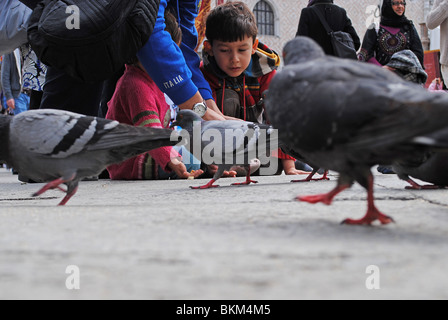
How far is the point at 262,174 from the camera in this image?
5.73m

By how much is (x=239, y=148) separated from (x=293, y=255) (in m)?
2.65

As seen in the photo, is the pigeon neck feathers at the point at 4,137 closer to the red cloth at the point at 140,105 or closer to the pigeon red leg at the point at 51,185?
the pigeon red leg at the point at 51,185

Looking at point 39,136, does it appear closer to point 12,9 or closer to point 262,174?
point 12,9

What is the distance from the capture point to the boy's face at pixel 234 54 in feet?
16.2

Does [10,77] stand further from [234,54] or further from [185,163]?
[234,54]

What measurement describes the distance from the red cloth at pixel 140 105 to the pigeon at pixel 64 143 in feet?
6.50

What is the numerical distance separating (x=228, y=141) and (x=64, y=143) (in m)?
1.55

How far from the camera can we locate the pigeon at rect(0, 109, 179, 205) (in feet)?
7.79

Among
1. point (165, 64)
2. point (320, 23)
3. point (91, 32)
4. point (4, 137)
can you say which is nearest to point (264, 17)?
point (320, 23)

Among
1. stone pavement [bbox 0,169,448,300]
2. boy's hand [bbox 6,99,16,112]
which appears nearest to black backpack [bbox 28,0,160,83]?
stone pavement [bbox 0,169,448,300]

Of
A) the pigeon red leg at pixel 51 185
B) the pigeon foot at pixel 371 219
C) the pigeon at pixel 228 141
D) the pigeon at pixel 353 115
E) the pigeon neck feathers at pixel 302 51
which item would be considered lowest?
the pigeon at pixel 228 141

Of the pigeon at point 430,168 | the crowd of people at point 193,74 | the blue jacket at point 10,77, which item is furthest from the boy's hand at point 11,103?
the pigeon at point 430,168

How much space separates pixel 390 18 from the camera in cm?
636

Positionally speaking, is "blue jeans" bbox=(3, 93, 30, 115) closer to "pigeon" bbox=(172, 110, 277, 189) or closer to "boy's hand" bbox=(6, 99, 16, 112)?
"boy's hand" bbox=(6, 99, 16, 112)
